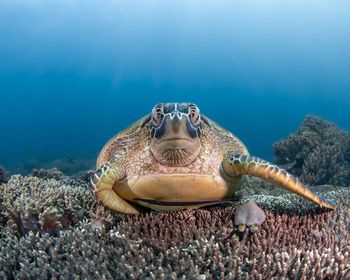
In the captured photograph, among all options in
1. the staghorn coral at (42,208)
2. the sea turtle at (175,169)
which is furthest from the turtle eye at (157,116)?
the staghorn coral at (42,208)

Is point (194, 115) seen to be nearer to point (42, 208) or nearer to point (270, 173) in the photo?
point (270, 173)

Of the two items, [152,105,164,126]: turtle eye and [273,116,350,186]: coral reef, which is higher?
[273,116,350,186]: coral reef

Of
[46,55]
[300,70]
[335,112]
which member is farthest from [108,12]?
[335,112]

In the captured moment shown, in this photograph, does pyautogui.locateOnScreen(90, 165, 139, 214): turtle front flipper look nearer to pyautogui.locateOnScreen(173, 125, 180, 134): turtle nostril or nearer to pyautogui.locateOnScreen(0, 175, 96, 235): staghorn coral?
pyautogui.locateOnScreen(0, 175, 96, 235): staghorn coral

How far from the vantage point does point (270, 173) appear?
311 centimetres

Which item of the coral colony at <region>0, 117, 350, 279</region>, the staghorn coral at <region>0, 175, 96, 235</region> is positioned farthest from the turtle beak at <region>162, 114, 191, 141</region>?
the staghorn coral at <region>0, 175, 96, 235</region>

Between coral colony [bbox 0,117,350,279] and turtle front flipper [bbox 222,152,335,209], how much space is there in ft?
0.77

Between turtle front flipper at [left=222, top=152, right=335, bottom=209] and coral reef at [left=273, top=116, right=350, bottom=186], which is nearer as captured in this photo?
turtle front flipper at [left=222, top=152, right=335, bottom=209]

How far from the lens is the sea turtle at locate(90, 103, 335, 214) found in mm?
3041

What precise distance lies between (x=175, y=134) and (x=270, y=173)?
0.93 meters

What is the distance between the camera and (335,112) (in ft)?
338

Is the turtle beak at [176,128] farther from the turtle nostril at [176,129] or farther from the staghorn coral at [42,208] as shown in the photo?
the staghorn coral at [42,208]

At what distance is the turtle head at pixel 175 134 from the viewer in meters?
2.92

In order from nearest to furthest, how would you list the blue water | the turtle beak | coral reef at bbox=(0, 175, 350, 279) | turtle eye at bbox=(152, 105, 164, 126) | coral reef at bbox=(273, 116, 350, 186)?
1. coral reef at bbox=(0, 175, 350, 279)
2. the turtle beak
3. turtle eye at bbox=(152, 105, 164, 126)
4. coral reef at bbox=(273, 116, 350, 186)
5. the blue water
